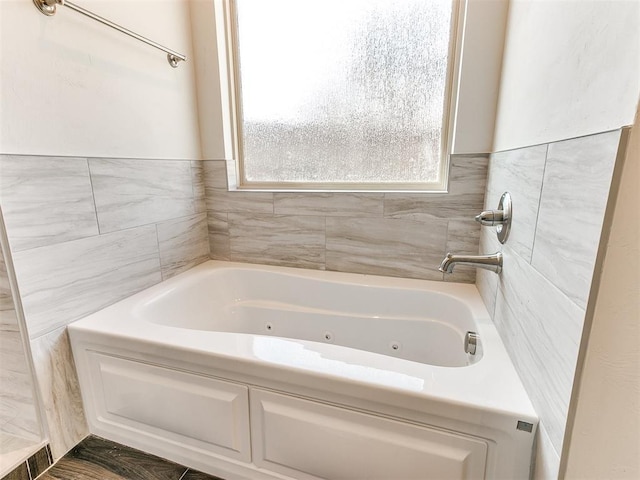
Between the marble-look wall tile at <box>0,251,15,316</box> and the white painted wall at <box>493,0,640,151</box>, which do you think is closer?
the white painted wall at <box>493,0,640,151</box>

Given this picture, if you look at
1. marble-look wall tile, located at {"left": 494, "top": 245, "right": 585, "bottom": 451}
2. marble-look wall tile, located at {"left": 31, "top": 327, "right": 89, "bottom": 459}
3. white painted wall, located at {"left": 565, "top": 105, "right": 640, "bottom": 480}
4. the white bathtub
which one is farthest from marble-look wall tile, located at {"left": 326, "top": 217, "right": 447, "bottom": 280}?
marble-look wall tile, located at {"left": 31, "top": 327, "right": 89, "bottom": 459}

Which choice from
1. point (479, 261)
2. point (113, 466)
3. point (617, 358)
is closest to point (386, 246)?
point (479, 261)

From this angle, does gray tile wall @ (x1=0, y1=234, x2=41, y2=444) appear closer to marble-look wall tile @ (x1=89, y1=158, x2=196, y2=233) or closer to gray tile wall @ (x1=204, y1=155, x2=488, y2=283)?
marble-look wall tile @ (x1=89, y1=158, x2=196, y2=233)

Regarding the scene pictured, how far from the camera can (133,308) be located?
4.28 feet

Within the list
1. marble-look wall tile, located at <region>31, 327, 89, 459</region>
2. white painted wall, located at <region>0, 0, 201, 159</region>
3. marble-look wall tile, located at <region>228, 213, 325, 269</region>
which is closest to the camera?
white painted wall, located at <region>0, 0, 201, 159</region>

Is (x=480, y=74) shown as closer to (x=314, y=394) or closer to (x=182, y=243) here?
(x=314, y=394)

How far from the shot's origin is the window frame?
4.84 feet

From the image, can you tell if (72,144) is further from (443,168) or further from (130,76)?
(443,168)

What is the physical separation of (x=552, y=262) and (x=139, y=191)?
1548 mm

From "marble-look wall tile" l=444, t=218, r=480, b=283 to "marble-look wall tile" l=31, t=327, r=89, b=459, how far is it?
167 cm

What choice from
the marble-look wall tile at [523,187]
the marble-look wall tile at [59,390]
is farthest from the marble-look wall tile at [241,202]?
the marble-look wall tile at [523,187]

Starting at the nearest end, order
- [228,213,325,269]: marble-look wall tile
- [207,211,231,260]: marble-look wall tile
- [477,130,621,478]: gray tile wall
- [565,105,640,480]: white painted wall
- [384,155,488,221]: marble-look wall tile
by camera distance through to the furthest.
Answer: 1. [565,105,640,480]: white painted wall
2. [477,130,621,478]: gray tile wall
3. [384,155,488,221]: marble-look wall tile
4. [228,213,325,269]: marble-look wall tile
5. [207,211,231,260]: marble-look wall tile

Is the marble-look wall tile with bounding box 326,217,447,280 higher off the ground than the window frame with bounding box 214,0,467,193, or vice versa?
the window frame with bounding box 214,0,467,193

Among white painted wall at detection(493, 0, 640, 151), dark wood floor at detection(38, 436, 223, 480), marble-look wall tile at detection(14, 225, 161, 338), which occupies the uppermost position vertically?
white painted wall at detection(493, 0, 640, 151)
